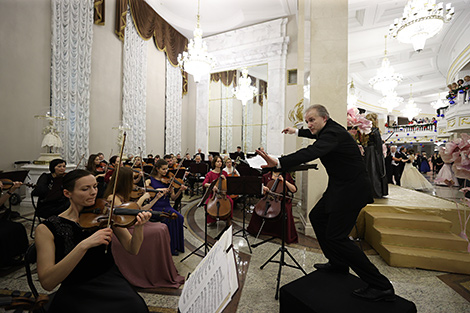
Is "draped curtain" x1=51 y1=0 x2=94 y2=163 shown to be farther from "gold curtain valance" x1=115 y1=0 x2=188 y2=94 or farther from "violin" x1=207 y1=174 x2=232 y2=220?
"violin" x1=207 y1=174 x2=232 y2=220

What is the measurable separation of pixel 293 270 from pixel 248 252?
0.69 metres

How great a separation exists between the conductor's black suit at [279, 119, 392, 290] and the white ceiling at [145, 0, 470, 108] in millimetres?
8115

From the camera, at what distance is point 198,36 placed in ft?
25.0

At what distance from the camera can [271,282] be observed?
2510 mm

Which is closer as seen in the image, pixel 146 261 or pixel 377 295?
pixel 377 295

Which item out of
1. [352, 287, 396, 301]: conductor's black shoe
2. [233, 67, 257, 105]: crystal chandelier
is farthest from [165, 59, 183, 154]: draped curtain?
[352, 287, 396, 301]: conductor's black shoe

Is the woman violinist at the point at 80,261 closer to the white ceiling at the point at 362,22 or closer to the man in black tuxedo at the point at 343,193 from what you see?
the man in black tuxedo at the point at 343,193

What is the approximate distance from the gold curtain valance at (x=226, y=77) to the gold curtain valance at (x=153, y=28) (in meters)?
1.73

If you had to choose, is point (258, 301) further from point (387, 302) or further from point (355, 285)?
point (387, 302)

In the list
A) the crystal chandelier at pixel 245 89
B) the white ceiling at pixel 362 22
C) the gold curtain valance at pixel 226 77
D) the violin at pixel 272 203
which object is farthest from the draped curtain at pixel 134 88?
the violin at pixel 272 203

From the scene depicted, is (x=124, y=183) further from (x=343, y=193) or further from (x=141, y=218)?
(x=343, y=193)

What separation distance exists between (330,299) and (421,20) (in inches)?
292

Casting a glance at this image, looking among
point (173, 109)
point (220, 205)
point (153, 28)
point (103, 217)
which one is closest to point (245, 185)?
point (220, 205)

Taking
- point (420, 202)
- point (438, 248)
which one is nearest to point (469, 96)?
point (420, 202)
